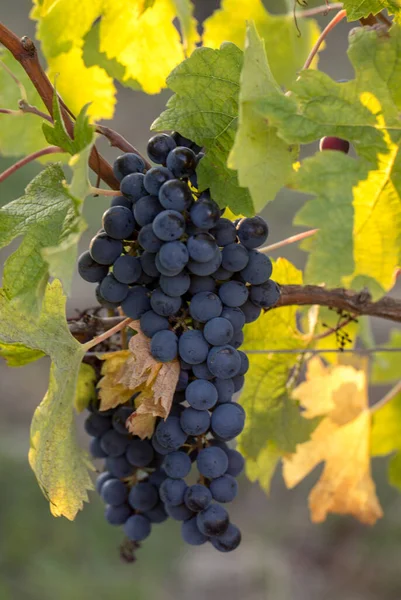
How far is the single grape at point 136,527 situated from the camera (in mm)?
856

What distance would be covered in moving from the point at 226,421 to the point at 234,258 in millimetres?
165

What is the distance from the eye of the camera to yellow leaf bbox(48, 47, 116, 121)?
1.04m

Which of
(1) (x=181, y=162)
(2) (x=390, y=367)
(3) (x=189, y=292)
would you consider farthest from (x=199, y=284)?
(2) (x=390, y=367)

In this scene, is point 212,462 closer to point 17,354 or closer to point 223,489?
point 223,489

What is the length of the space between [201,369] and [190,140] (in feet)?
0.76

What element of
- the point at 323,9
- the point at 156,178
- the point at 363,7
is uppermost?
the point at 323,9

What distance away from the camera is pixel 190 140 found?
68 centimetres

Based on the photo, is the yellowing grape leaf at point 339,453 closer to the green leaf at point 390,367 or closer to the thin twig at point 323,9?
the green leaf at point 390,367

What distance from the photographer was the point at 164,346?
0.66 meters

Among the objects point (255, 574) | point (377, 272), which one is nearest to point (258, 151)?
point (377, 272)

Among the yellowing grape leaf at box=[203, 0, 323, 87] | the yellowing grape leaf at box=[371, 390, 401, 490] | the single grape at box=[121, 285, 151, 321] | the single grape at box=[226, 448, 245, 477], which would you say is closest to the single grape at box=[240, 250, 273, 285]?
the single grape at box=[121, 285, 151, 321]

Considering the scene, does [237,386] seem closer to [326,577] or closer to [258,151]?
[258,151]

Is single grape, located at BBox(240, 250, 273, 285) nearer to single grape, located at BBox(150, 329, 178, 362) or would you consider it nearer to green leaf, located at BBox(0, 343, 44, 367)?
single grape, located at BBox(150, 329, 178, 362)

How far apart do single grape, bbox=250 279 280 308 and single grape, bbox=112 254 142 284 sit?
125 mm
